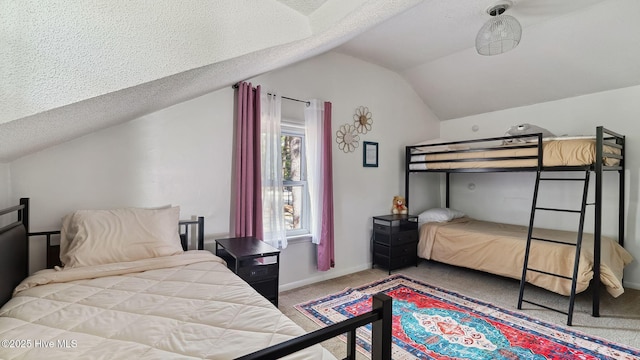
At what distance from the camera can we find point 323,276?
3.38 m

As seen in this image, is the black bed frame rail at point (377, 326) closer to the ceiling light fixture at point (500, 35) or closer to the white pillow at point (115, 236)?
the white pillow at point (115, 236)

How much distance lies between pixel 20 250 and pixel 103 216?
1.44ft

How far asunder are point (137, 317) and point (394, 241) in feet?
9.66

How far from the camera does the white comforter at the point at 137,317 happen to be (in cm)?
102

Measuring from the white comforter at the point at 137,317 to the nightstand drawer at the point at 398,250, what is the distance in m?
2.32

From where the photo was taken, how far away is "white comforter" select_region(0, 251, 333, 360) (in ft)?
3.34

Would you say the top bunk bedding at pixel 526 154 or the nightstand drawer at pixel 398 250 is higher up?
the top bunk bedding at pixel 526 154

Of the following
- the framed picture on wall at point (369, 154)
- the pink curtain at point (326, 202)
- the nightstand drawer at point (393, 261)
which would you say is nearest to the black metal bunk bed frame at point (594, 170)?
the framed picture on wall at point (369, 154)

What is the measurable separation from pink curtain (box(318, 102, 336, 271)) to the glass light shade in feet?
5.29

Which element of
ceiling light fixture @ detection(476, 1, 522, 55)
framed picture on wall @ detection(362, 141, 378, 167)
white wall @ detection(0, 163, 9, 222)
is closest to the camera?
white wall @ detection(0, 163, 9, 222)

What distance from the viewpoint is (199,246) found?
2.41 meters

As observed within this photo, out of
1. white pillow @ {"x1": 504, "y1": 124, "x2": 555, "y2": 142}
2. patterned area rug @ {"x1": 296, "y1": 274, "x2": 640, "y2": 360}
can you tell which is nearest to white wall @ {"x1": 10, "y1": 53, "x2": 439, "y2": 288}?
patterned area rug @ {"x1": 296, "y1": 274, "x2": 640, "y2": 360}

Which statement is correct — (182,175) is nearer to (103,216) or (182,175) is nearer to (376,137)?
(103,216)

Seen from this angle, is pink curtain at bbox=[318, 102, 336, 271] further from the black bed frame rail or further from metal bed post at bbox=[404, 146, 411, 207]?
the black bed frame rail
